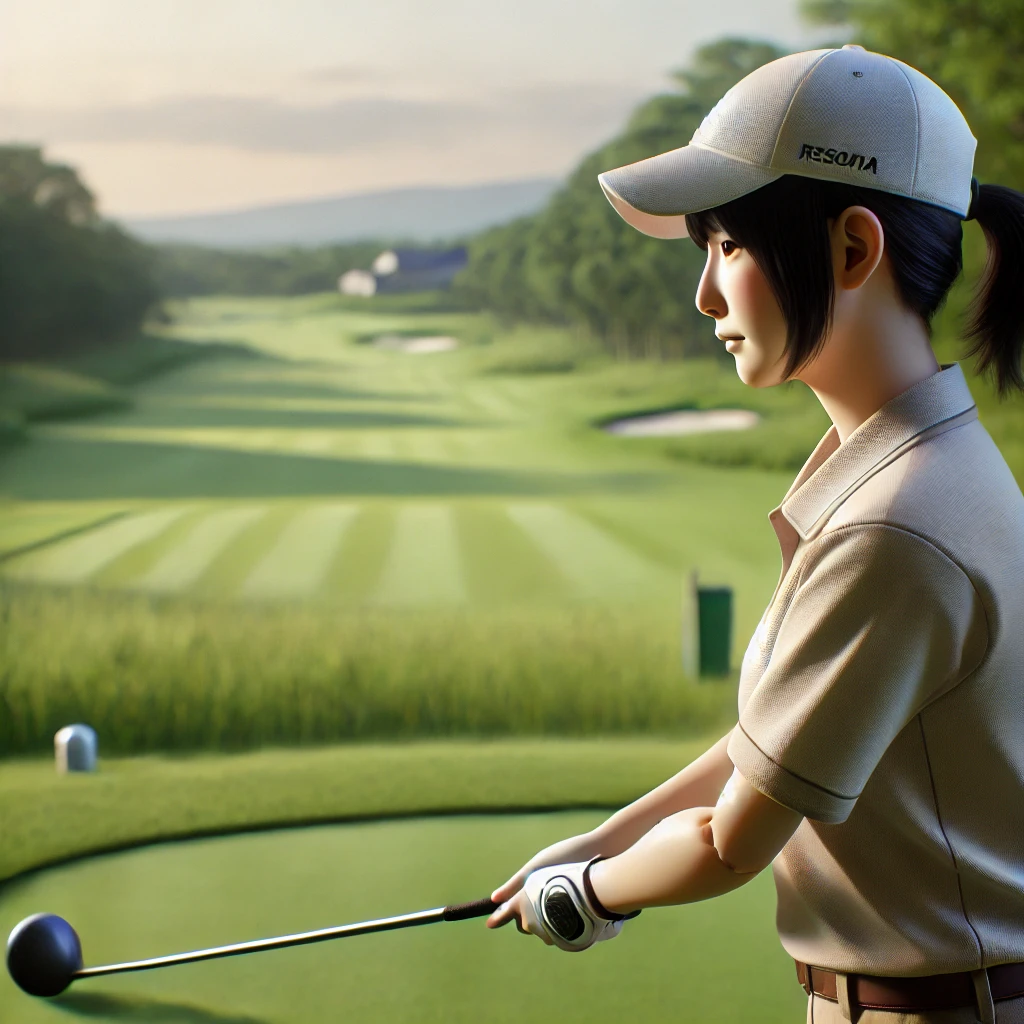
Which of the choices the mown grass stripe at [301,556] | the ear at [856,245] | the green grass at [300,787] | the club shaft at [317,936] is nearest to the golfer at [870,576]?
the ear at [856,245]

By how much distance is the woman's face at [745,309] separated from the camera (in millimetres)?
713

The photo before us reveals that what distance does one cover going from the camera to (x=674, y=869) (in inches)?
28.5

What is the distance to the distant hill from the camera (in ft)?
10.2

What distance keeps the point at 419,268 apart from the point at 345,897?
189 centimetres

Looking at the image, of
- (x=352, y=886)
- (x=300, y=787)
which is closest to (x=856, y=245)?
(x=352, y=886)

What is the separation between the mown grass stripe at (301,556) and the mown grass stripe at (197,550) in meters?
0.11

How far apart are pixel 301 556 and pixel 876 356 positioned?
2440 millimetres

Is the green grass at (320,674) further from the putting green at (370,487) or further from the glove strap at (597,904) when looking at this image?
the glove strap at (597,904)

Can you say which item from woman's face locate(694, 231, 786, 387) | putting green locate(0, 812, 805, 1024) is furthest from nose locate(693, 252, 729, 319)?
putting green locate(0, 812, 805, 1024)

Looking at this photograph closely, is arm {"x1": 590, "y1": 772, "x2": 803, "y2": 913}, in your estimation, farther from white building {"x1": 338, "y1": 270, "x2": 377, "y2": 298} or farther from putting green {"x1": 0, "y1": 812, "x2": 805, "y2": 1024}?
white building {"x1": 338, "y1": 270, "x2": 377, "y2": 298}

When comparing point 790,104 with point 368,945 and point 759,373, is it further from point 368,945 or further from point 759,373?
Answer: point 368,945

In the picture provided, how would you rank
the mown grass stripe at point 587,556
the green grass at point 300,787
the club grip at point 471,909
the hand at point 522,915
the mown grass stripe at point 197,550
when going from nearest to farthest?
1. the hand at point 522,915
2. the club grip at point 471,909
3. the green grass at point 300,787
4. the mown grass stripe at point 197,550
5. the mown grass stripe at point 587,556

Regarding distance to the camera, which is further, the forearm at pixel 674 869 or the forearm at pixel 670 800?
the forearm at pixel 670 800

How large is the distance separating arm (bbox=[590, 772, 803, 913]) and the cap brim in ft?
1.11
